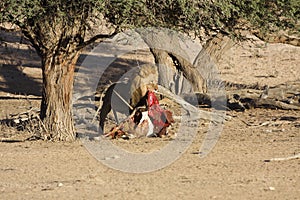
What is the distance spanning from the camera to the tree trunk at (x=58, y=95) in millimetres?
11742

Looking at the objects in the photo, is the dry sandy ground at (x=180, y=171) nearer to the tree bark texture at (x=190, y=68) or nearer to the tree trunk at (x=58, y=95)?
the tree trunk at (x=58, y=95)

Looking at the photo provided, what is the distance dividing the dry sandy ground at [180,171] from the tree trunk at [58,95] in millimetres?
321

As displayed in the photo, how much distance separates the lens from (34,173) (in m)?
9.30

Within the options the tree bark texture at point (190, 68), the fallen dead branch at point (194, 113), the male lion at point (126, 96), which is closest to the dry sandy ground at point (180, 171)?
the fallen dead branch at point (194, 113)

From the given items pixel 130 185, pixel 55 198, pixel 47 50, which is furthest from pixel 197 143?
pixel 55 198

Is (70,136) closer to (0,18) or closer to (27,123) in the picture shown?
(27,123)

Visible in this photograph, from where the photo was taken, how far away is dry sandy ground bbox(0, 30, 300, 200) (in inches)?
317

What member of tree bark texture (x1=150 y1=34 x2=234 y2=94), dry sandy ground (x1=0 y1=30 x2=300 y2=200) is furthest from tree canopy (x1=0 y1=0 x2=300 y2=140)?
tree bark texture (x1=150 y1=34 x2=234 y2=94)

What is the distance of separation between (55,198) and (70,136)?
4.50 metres

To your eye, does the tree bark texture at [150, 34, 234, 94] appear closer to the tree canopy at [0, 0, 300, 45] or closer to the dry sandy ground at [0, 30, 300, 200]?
the dry sandy ground at [0, 30, 300, 200]

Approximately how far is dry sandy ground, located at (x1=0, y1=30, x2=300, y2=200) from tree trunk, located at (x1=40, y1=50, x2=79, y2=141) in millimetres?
321

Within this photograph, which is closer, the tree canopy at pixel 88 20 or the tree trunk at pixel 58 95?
the tree canopy at pixel 88 20

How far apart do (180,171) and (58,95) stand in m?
3.28

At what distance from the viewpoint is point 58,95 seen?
11.9m
